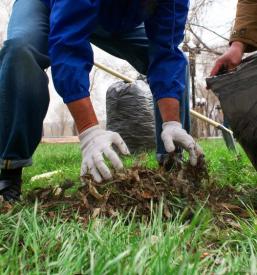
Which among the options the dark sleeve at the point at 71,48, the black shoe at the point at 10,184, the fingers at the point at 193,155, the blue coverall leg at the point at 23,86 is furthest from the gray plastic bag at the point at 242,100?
the black shoe at the point at 10,184

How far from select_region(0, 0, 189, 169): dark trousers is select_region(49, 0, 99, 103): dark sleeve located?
0.37m

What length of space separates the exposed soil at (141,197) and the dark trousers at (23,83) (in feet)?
1.48

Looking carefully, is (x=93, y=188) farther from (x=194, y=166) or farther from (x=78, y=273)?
(x=78, y=273)

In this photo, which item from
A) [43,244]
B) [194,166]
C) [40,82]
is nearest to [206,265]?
[43,244]

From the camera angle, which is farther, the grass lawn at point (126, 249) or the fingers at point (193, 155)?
the fingers at point (193, 155)

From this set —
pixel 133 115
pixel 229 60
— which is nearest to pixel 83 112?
pixel 229 60

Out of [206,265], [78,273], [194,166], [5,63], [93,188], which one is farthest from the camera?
[5,63]

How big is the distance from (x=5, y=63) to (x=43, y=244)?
1.43 m

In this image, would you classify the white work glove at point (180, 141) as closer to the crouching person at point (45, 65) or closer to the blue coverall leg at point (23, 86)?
the crouching person at point (45, 65)

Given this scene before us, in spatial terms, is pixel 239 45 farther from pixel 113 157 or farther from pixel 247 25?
pixel 113 157

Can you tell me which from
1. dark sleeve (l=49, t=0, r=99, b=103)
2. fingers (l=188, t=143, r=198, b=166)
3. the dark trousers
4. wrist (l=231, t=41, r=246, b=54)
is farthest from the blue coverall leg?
wrist (l=231, t=41, r=246, b=54)

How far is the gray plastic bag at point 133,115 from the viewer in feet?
19.5

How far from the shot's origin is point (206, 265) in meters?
1.12

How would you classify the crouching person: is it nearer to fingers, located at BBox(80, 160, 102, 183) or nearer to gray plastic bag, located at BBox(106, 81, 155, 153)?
fingers, located at BBox(80, 160, 102, 183)
